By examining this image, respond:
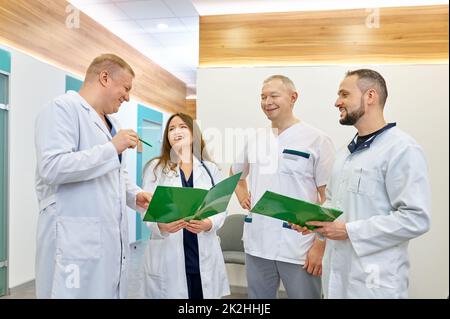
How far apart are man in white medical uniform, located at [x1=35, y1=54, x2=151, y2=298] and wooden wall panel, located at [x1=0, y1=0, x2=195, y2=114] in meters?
2.01

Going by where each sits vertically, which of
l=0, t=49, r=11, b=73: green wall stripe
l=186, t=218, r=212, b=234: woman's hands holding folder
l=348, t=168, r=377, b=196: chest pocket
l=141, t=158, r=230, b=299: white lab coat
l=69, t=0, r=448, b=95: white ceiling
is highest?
l=69, t=0, r=448, b=95: white ceiling

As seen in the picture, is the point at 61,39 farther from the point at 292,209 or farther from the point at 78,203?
the point at 292,209

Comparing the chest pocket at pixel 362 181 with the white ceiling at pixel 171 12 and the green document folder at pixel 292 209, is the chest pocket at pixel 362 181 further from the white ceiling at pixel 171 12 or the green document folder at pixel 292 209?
the white ceiling at pixel 171 12

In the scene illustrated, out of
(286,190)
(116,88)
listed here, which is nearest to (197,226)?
(286,190)

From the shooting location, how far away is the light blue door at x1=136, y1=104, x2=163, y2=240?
5.18m

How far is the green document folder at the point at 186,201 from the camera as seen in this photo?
1363 mm

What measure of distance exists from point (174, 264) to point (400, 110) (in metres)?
2.39

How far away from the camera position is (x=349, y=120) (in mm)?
1580

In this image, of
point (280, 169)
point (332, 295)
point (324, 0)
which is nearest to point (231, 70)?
point (324, 0)

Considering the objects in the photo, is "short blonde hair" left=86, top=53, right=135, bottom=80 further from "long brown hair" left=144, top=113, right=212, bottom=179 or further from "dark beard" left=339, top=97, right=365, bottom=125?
"dark beard" left=339, top=97, right=365, bottom=125

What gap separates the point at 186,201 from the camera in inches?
55.2

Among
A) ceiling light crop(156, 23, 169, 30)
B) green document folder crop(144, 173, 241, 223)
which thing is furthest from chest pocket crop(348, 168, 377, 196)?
ceiling light crop(156, 23, 169, 30)
